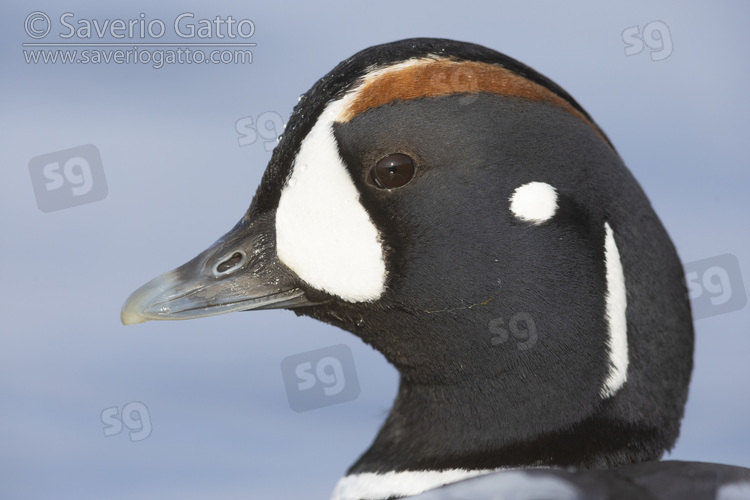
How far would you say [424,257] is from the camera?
182 cm

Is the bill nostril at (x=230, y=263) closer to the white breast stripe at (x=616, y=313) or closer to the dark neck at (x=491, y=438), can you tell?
the dark neck at (x=491, y=438)

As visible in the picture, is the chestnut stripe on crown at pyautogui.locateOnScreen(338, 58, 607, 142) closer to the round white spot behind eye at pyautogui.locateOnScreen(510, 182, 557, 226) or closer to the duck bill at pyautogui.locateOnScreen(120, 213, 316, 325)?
the round white spot behind eye at pyautogui.locateOnScreen(510, 182, 557, 226)

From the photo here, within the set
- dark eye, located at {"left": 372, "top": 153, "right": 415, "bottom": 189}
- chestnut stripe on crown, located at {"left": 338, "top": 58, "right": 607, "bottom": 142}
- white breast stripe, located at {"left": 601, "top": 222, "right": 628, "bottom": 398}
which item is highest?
chestnut stripe on crown, located at {"left": 338, "top": 58, "right": 607, "bottom": 142}

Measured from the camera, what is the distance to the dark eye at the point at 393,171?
69.9 inches

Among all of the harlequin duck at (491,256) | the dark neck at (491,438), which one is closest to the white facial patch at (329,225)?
the harlequin duck at (491,256)

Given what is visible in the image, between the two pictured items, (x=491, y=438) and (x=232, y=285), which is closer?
(x=491, y=438)

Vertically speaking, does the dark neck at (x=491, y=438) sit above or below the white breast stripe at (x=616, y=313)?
below

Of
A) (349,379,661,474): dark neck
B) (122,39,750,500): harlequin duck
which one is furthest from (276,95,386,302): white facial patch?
(349,379,661,474): dark neck

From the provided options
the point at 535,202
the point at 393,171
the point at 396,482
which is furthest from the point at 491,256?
the point at 396,482

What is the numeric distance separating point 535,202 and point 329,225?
0.38 metres

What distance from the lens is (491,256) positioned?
1.79 m

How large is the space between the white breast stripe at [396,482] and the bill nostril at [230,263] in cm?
48

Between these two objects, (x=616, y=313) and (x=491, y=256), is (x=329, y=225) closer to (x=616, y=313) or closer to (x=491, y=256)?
(x=491, y=256)

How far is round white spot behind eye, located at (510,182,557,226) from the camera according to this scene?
175 cm
